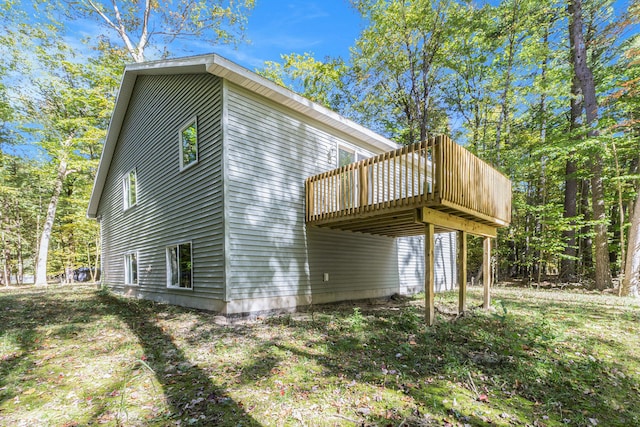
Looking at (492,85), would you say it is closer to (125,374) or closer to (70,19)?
(125,374)

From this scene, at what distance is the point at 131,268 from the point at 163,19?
1430cm

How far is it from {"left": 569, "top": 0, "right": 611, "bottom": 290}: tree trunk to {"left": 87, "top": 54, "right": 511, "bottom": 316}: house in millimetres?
7440

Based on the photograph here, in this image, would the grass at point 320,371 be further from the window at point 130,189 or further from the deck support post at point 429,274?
the window at point 130,189

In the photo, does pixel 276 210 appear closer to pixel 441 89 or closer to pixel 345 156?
pixel 345 156

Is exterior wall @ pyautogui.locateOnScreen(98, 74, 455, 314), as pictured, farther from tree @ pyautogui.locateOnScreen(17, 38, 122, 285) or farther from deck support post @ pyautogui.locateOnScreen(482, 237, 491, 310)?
tree @ pyautogui.locateOnScreen(17, 38, 122, 285)

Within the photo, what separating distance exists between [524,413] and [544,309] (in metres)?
6.31

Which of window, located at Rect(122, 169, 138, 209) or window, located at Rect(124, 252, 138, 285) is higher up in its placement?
window, located at Rect(122, 169, 138, 209)

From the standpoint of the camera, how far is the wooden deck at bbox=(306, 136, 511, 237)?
5.90m

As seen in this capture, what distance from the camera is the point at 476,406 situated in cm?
331

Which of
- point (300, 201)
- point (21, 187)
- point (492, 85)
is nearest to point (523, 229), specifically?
point (492, 85)

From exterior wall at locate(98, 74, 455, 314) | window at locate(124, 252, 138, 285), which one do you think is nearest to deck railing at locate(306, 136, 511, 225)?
exterior wall at locate(98, 74, 455, 314)

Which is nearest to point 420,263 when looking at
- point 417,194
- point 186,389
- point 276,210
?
point 417,194

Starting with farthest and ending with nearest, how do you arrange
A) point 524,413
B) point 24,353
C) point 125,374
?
point 24,353
point 125,374
point 524,413

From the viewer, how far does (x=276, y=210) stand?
7949mm
